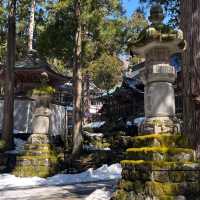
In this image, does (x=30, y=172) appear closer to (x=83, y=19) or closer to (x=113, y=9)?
(x=83, y=19)

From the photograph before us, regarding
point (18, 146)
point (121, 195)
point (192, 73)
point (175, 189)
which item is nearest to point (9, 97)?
point (18, 146)

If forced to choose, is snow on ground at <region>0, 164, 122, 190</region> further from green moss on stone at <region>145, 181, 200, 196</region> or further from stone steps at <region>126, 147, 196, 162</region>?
green moss on stone at <region>145, 181, 200, 196</region>

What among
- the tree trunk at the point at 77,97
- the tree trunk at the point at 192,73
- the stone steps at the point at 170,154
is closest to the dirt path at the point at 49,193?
the stone steps at the point at 170,154

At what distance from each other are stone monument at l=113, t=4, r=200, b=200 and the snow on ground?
6.55 metres

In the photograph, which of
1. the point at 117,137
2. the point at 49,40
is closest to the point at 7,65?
the point at 49,40

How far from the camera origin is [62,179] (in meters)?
15.5

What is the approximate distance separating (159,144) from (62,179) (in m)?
8.26

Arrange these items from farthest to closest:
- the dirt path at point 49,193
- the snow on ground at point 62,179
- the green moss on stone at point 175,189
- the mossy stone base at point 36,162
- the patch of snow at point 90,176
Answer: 1. the mossy stone base at point 36,162
2. the patch of snow at point 90,176
3. the snow on ground at point 62,179
4. the dirt path at point 49,193
5. the green moss on stone at point 175,189

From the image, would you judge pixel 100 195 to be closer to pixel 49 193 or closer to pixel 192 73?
pixel 49 193

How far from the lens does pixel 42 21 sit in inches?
918

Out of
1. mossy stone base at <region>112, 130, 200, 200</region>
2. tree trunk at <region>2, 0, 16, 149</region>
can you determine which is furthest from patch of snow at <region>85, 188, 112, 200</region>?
tree trunk at <region>2, 0, 16, 149</region>

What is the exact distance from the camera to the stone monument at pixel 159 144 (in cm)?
→ 751

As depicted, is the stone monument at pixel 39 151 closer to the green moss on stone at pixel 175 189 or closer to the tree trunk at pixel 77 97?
the tree trunk at pixel 77 97

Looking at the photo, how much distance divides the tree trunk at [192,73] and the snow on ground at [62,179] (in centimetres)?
751
